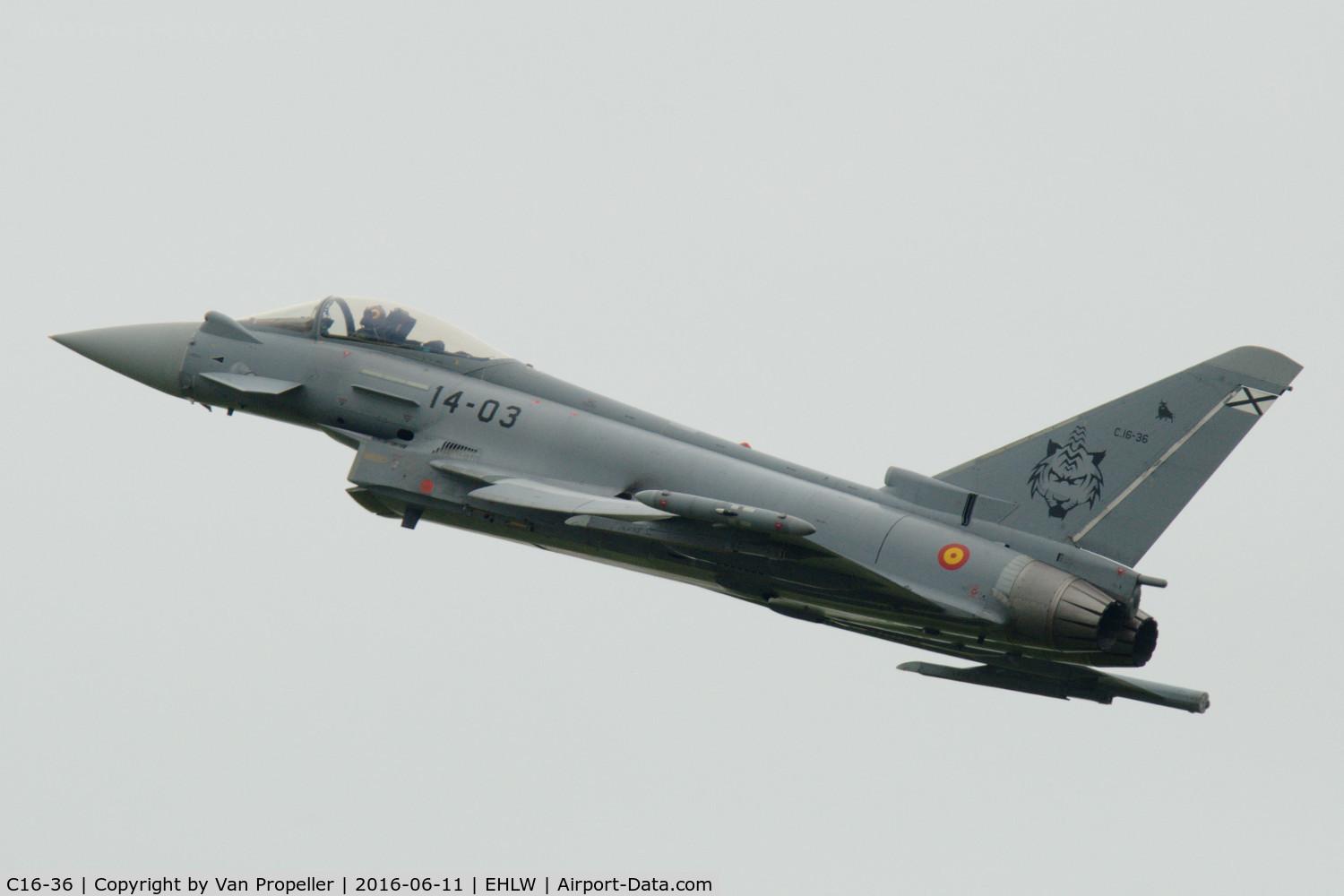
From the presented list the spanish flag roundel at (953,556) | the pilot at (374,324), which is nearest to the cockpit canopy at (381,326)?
the pilot at (374,324)

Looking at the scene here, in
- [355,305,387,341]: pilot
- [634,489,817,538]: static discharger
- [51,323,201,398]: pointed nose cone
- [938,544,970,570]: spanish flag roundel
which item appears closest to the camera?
[634,489,817,538]: static discharger

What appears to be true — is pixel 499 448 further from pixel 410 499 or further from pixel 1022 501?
pixel 1022 501

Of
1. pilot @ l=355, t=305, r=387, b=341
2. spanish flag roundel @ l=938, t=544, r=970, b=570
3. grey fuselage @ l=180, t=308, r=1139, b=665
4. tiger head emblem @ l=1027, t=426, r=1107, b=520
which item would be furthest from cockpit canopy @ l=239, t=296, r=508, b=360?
tiger head emblem @ l=1027, t=426, r=1107, b=520

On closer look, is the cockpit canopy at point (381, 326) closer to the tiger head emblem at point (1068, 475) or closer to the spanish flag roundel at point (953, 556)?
the spanish flag roundel at point (953, 556)

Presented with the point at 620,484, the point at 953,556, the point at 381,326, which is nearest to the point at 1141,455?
the point at 953,556

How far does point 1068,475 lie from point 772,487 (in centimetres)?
363

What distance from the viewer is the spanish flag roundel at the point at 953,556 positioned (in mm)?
18484

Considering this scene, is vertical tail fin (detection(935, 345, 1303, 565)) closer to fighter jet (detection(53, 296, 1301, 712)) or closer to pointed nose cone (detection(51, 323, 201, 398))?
fighter jet (detection(53, 296, 1301, 712))

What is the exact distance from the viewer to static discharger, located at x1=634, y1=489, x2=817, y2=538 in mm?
17141

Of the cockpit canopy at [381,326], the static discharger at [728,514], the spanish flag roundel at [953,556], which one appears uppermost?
the cockpit canopy at [381,326]

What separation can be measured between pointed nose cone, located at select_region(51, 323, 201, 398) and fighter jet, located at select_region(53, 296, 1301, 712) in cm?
4

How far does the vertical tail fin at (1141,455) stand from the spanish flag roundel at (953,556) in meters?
0.79

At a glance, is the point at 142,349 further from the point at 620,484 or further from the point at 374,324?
the point at 620,484

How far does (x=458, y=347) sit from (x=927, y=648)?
774cm
